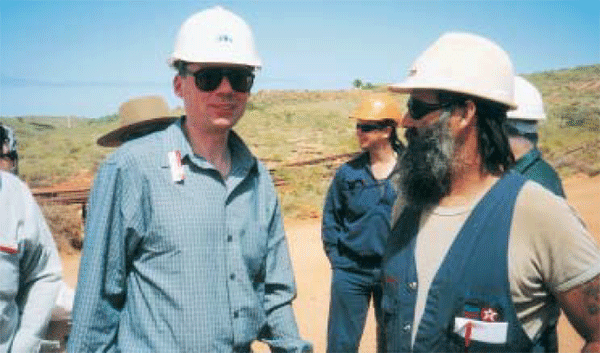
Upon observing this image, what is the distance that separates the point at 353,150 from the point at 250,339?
26.3 meters

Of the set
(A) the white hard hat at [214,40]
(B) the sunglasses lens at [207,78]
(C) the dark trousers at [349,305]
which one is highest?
(A) the white hard hat at [214,40]

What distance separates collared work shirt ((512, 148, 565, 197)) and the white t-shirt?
1.30 m

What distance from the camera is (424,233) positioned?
7.87ft

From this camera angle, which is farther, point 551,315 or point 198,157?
point 198,157

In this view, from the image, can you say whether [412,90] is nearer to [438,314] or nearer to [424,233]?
[424,233]

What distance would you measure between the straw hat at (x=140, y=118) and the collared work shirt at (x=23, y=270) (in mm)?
1829

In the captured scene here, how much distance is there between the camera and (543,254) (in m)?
2.11

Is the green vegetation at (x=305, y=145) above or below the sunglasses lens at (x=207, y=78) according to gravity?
below

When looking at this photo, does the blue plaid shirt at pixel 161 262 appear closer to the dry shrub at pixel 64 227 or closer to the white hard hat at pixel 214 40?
the white hard hat at pixel 214 40

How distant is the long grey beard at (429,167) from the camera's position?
2.48m

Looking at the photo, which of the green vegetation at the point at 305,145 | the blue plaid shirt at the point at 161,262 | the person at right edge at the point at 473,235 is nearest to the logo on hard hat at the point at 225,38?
the blue plaid shirt at the point at 161,262

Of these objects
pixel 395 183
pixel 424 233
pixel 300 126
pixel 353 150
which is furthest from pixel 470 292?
pixel 300 126

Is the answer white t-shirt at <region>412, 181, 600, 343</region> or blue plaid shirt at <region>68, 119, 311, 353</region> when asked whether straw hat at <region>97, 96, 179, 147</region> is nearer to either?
blue plaid shirt at <region>68, 119, 311, 353</region>

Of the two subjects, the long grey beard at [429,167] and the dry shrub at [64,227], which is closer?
the long grey beard at [429,167]
